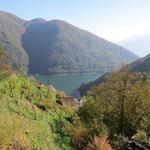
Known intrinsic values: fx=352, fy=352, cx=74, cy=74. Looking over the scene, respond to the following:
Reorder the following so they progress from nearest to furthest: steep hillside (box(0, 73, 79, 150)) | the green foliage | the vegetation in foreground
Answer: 1. steep hillside (box(0, 73, 79, 150))
2. the vegetation in foreground
3. the green foliage

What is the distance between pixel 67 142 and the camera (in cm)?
4053

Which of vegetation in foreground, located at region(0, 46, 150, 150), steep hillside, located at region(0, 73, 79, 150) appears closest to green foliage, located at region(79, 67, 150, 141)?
vegetation in foreground, located at region(0, 46, 150, 150)

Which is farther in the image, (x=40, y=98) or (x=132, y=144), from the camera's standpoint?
(x=40, y=98)

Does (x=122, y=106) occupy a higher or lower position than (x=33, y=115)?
higher

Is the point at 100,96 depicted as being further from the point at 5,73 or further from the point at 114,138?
the point at 5,73

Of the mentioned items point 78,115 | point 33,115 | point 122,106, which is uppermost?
point 122,106

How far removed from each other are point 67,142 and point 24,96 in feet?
26.9

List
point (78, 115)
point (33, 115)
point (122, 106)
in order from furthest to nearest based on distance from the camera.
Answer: point (78, 115) → point (122, 106) → point (33, 115)

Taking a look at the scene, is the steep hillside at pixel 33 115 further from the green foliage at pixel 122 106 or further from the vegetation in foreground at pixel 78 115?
the green foliage at pixel 122 106

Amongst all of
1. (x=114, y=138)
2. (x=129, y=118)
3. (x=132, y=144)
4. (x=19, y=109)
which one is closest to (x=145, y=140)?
(x=132, y=144)

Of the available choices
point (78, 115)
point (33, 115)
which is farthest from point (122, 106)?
point (33, 115)

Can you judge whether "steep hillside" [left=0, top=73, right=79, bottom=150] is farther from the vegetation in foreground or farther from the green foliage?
the green foliage

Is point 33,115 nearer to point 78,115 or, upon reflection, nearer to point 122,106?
point 78,115

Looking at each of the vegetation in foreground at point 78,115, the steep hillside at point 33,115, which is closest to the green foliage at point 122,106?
the vegetation in foreground at point 78,115
